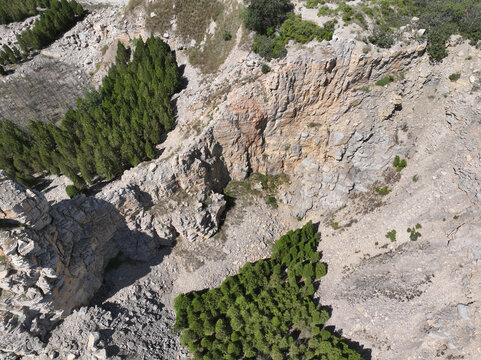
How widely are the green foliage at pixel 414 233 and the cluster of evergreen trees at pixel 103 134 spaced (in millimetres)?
38508

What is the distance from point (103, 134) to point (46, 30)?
4095cm

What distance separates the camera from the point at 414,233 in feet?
113

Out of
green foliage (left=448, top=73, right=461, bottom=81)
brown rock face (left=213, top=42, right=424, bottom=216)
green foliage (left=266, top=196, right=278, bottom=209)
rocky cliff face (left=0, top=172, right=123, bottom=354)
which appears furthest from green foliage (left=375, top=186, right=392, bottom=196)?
rocky cliff face (left=0, top=172, right=123, bottom=354)

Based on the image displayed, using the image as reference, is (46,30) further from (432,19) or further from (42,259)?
(432,19)

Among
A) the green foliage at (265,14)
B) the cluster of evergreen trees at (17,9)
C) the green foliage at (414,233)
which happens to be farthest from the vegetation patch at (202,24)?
the green foliage at (414,233)

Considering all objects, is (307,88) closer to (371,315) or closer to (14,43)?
(371,315)

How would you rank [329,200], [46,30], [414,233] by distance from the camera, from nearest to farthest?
1. [414,233]
2. [329,200]
3. [46,30]

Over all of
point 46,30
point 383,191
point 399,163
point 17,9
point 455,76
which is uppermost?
point 17,9

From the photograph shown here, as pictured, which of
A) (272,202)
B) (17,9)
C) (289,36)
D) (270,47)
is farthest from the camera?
(17,9)

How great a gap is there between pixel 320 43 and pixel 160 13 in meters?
36.7

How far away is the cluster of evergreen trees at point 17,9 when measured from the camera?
6206 cm

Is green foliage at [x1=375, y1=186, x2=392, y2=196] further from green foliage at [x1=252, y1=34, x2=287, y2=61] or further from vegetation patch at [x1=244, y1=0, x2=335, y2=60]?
green foliage at [x1=252, y1=34, x2=287, y2=61]

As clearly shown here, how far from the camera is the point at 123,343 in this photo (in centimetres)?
2992

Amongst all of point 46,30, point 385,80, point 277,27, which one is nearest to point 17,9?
point 46,30
